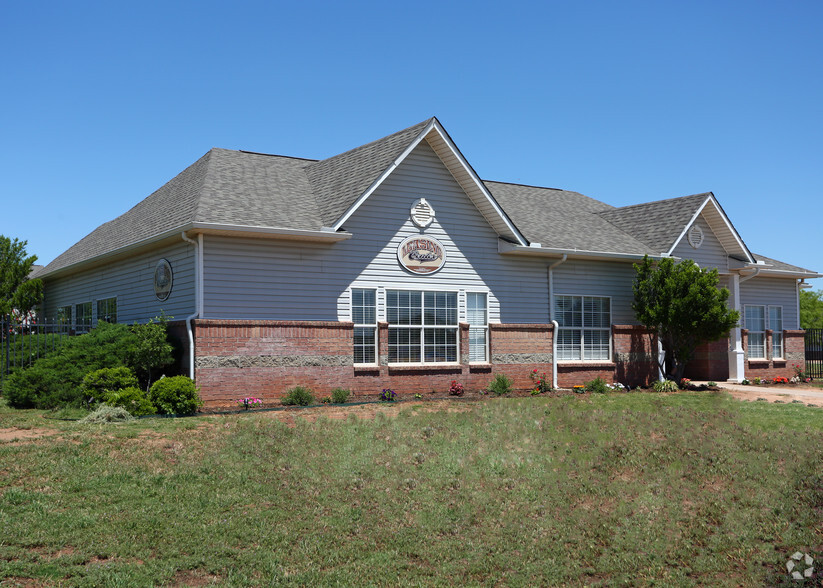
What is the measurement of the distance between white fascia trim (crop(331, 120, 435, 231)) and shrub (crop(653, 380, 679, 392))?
34.6 ft

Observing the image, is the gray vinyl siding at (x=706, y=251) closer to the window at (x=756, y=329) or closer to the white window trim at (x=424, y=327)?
the window at (x=756, y=329)

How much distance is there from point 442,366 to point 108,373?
8.44 meters

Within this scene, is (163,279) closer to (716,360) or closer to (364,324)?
(364,324)

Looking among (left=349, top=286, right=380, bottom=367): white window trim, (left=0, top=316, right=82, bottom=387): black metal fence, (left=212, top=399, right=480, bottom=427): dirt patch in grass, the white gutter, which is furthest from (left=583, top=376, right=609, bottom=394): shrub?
(left=0, top=316, right=82, bottom=387): black metal fence

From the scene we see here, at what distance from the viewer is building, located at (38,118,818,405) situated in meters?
17.4

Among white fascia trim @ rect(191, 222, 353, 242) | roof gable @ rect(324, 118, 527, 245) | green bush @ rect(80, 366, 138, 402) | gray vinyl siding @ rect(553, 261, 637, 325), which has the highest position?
roof gable @ rect(324, 118, 527, 245)

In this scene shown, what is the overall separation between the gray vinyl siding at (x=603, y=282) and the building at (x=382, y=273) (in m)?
0.05

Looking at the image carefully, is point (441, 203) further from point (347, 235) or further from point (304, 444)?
point (304, 444)

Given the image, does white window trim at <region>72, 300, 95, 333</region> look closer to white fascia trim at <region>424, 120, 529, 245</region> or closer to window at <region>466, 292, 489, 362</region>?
window at <region>466, 292, 489, 362</region>

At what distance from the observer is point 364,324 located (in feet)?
62.4

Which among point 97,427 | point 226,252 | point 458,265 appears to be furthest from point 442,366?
point 97,427

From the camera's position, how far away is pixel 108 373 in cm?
1557

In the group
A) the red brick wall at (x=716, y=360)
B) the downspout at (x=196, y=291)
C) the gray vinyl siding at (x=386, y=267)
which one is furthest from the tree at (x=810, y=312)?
the downspout at (x=196, y=291)

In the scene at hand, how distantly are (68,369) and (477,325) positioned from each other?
1045cm
